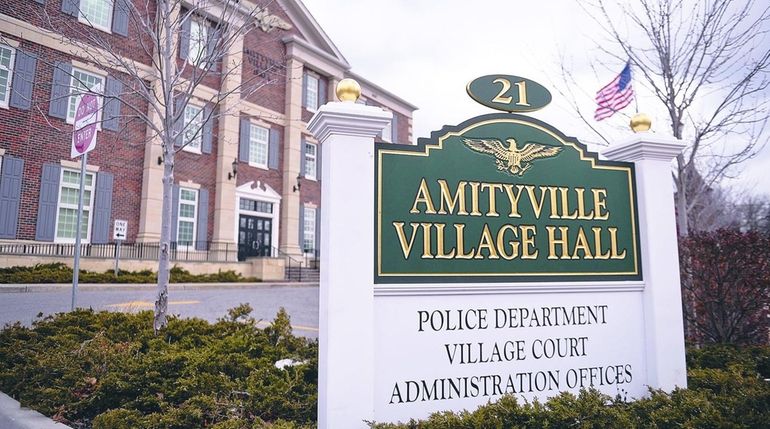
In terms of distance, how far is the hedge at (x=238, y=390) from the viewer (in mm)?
3109

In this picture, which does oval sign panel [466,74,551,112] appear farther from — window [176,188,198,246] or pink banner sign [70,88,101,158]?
window [176,188,198,246]

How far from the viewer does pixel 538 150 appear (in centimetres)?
392

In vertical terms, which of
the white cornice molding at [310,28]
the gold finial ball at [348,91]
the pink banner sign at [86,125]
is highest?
the white cornice molding at [310,28]

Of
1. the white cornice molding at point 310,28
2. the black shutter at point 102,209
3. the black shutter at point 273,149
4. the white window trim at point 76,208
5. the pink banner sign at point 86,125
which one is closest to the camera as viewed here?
the pink banner sign at point 86,125

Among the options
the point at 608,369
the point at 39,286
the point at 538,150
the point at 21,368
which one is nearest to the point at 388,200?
the point at 538,150

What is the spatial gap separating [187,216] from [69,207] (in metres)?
4.55

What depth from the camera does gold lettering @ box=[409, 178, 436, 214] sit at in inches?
137

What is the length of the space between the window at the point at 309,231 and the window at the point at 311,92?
5.72 meters

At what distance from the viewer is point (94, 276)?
15289mm

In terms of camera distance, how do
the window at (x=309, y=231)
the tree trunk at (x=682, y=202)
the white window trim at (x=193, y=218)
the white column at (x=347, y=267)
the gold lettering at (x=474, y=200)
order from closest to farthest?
the white column at (x=347, y=267), the gold lettering at (x=474, y=200), the tree trunk at (x=682, y=202), the white window trim at (x=193, y=218), the window at (x=309, y=231)

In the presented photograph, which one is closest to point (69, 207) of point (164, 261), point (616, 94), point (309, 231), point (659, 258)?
point (309, 231)

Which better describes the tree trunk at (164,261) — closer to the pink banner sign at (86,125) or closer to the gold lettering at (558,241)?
the pink banner sign at (86,125)

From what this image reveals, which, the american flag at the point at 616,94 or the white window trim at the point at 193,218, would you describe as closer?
the american flag at the point at 616,94

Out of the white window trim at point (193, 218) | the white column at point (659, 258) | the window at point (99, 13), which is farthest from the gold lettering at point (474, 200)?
the window at point (99, 13)
